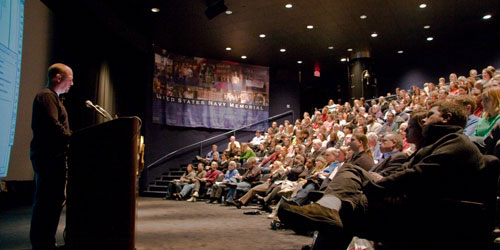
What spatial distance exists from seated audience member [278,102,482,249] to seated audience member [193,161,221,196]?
722 centimetres

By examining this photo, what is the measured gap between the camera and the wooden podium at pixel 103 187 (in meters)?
1.98

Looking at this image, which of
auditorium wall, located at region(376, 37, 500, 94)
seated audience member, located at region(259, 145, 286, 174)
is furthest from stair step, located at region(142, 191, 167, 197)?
auditorium wall, located at region(376, 37, 500, 94)

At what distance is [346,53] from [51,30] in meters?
9.01

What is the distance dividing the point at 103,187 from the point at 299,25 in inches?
320

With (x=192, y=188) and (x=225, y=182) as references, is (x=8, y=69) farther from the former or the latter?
(x=192, y=188)

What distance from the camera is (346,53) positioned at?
1188 cm

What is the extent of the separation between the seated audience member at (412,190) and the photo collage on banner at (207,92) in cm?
983

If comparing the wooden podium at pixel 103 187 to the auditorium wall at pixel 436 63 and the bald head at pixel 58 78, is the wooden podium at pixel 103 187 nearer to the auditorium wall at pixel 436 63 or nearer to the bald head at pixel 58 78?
the bald head at pixel 58 78

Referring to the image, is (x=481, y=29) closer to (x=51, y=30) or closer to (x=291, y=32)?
(x=291, y=32)

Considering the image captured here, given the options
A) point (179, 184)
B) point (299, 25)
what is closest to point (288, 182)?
point (179, 184)

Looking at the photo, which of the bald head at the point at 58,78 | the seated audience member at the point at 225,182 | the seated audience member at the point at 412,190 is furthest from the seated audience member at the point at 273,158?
the seated audience member at the point at 412,190

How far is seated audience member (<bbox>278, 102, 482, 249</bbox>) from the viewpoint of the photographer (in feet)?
4.99

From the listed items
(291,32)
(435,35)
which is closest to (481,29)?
(435,35)

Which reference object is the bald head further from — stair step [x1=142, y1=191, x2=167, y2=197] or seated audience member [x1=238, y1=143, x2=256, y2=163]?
stair step [x1=142, y1=191, x2=167, y2=197]
